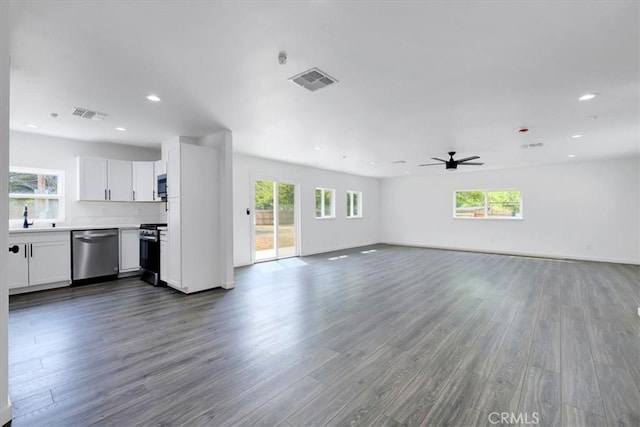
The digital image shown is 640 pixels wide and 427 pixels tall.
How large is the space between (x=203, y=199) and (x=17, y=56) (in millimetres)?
2557

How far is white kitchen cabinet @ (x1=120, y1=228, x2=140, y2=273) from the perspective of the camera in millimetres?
5285

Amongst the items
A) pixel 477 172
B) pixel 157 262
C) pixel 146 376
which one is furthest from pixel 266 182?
pixel 477 172

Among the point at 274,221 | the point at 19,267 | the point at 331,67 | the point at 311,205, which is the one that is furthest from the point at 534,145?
the point at 19,267

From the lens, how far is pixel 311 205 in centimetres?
852

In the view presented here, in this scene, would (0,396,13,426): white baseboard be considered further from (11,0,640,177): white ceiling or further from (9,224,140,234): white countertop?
(9,224,140,234): white countertop

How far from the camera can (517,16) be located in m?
1.94

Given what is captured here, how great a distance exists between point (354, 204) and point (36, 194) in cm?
829

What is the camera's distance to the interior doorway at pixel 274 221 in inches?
280

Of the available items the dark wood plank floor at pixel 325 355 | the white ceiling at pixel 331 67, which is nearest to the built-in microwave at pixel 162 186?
the white ceiling at pixel 331 67

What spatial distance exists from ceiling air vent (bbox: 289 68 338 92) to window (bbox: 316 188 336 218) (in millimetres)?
5927

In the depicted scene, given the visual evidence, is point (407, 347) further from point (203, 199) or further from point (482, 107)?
point (203, 199)

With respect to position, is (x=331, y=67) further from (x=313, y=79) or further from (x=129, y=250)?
(x=129, y=250)

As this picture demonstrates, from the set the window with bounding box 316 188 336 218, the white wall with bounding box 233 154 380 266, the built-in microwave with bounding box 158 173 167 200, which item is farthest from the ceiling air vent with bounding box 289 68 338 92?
the window with bounding box 316 188 336 218

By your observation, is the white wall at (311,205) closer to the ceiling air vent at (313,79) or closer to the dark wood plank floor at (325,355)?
the dark wood plank floor at (325,355)
